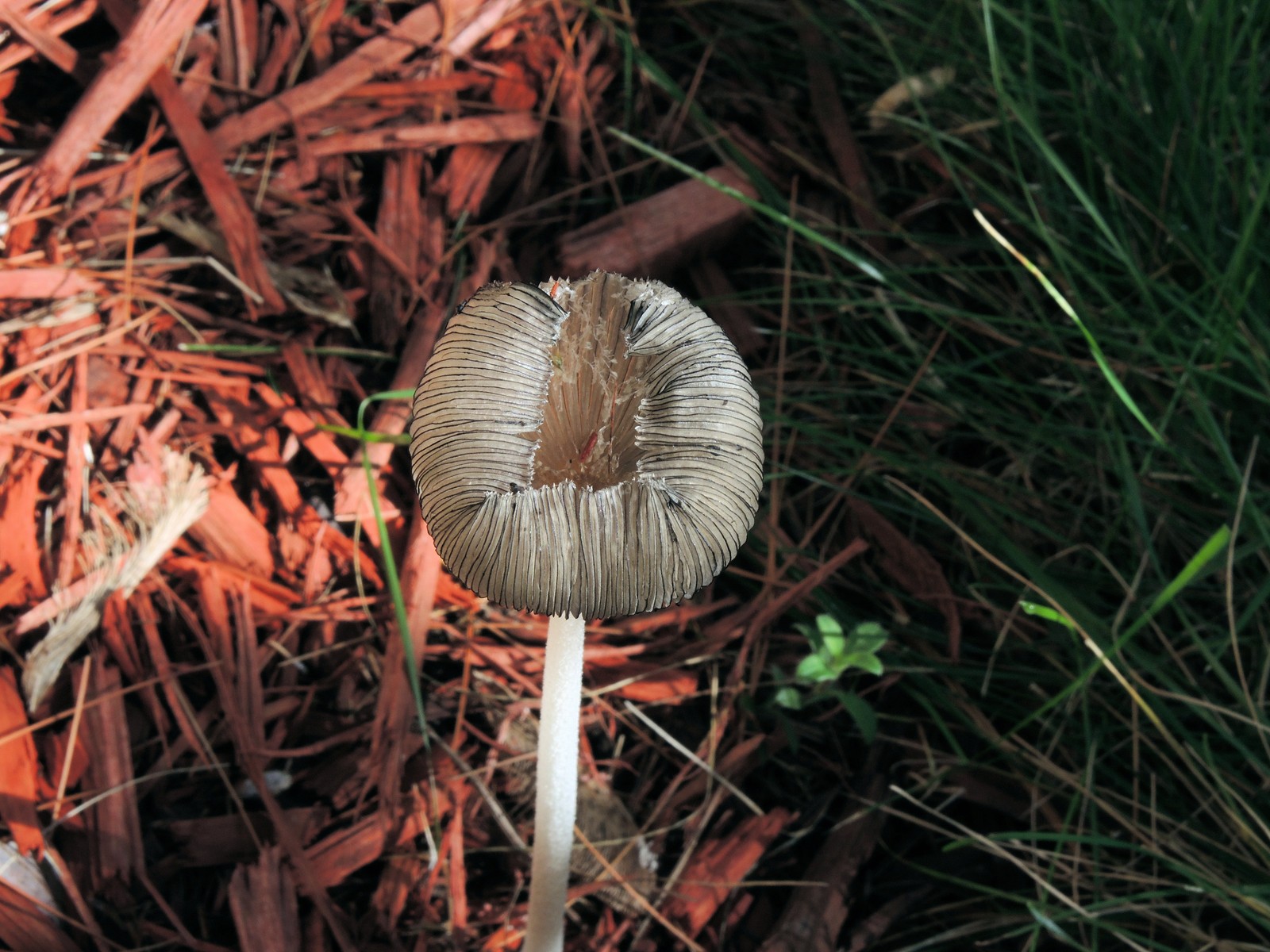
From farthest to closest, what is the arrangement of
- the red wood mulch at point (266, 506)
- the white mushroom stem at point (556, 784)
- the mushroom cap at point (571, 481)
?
the red wood mulch at point (266, 506) → the white mushroom stem at point (556, 784) → the mushroom cap at point (571, 481)

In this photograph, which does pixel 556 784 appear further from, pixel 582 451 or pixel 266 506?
pixel 266 506

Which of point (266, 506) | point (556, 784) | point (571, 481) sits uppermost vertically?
point (571, 481)

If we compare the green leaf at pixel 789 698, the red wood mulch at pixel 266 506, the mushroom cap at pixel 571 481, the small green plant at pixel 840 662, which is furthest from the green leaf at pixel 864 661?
the mushroom cap at pixel 571 481

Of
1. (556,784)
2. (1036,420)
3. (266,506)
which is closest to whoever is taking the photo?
(556,784)

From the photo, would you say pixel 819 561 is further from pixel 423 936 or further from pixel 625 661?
pixel 423 936

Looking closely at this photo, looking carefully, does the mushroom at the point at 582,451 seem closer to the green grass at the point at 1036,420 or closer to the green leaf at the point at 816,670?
the green leaf at the point at 816,670

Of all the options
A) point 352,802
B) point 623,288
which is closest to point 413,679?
point 352,802

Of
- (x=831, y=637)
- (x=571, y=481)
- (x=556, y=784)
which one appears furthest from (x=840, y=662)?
(x=571, y=481)
